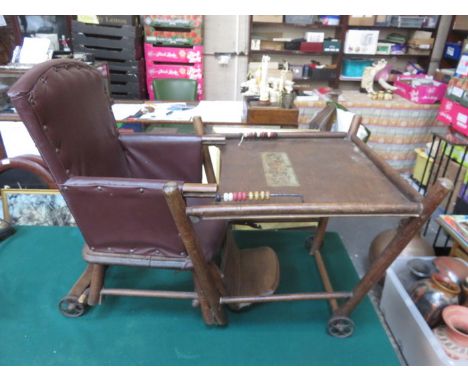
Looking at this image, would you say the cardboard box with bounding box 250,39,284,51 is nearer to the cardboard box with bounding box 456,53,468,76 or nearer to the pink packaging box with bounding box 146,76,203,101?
the pink packaging box with bounding box 146,76,203,101

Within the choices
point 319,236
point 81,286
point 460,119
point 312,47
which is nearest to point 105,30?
point 312,47

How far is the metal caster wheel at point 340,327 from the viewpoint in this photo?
52.6 inches

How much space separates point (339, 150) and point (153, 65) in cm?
274

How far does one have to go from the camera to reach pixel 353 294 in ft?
4.14

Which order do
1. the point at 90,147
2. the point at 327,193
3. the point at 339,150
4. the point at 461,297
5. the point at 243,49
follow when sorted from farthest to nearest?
the point at 243,49 < the point at 461,297 < the point at 339,150 < the point at 90,147 < the point at 327,193

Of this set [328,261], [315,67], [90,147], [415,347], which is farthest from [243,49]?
[415,347]

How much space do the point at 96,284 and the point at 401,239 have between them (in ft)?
3.57

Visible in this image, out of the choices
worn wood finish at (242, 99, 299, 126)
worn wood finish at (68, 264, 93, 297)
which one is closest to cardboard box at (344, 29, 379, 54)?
worn wood finish at (242, 99, 299, 126)

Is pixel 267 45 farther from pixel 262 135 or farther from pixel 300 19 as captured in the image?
pixel 262 135

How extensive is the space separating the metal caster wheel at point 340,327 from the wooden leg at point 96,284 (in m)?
0.90

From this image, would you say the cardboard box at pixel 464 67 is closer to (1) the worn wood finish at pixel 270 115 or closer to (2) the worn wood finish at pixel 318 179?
(1) the worn wood finish at pixel 270 115

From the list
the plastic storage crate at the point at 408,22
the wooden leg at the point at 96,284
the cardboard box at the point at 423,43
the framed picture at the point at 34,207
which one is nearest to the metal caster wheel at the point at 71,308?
the wooden leg at the point at 96,284

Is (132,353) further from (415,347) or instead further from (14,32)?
(14,32)

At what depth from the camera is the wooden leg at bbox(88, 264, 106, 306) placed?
128 centimetres
